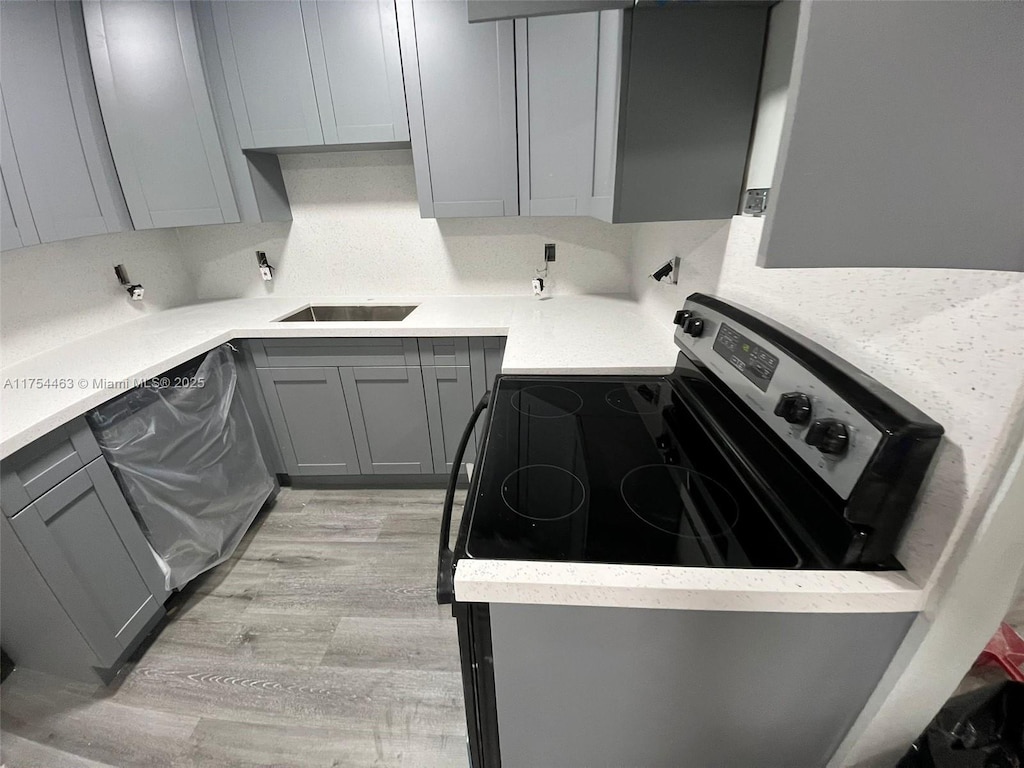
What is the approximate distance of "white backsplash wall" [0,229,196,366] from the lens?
151cm

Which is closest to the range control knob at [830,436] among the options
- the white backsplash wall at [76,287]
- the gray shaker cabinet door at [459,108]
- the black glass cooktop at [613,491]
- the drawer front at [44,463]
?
the black glass cooktop at [613,491]

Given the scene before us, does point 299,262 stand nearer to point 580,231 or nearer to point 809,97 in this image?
point 580,231

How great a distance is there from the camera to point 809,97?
354 mm

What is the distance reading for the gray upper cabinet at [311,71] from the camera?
1.53 meters

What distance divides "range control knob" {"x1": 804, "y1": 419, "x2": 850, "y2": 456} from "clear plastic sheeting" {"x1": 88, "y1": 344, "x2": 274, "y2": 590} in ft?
5.80

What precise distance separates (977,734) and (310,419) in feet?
7.17

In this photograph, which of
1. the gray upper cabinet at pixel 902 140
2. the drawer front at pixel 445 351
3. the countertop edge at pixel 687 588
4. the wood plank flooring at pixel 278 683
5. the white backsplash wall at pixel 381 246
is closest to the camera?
the gray upper cabinet at pixel 902 140

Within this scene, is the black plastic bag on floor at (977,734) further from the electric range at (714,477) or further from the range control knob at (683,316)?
the range control knob at (683,316)

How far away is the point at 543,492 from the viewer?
0.79 metres

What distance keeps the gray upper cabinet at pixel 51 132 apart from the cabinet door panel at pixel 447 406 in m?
1.35

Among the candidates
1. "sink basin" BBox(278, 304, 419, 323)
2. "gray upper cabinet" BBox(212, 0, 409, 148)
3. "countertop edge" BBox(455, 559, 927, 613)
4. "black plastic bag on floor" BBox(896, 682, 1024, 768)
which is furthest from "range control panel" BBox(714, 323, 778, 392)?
"sink basin" BBox(278, 304, 419, 323)

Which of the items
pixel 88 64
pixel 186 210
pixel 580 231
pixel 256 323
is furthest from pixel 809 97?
pixel 88 64

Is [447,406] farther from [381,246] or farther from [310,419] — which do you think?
[381,246]

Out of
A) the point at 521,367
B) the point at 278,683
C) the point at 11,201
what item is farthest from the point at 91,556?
the point at 521,367
